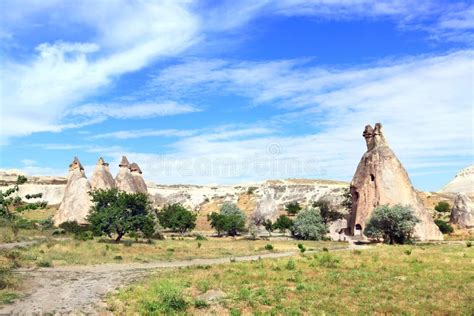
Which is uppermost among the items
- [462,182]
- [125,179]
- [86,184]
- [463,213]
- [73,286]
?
[462,182]

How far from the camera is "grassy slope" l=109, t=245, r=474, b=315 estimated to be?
18125 mm

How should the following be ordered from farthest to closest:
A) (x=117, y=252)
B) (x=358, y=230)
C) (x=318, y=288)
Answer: (x=358, y=230), (x=117, y=252), (x=318, y=288)

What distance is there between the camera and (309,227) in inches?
2466

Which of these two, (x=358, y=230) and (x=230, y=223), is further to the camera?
(x=230, y=223)

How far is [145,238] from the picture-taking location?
56.4 metres

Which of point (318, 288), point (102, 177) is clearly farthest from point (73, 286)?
point (102, 177)

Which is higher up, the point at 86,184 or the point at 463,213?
the point at 86,184

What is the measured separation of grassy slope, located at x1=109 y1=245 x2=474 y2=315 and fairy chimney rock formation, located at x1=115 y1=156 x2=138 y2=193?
4536 cm

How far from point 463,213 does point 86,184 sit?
60376mm

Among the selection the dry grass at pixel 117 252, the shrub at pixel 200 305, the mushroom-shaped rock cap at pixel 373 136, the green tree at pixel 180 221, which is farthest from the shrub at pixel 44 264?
the mushroom-shaped rock cap at pixel 373 136

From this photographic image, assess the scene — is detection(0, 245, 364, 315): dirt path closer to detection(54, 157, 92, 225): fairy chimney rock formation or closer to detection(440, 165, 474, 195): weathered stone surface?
detection(54, 157, 92, 225): fairy chimney rock formation

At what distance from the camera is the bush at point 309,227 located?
205 ft

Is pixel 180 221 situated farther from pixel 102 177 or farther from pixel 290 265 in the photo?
pixel 290 265

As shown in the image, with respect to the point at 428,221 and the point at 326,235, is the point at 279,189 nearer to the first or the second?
the point at 326,235
